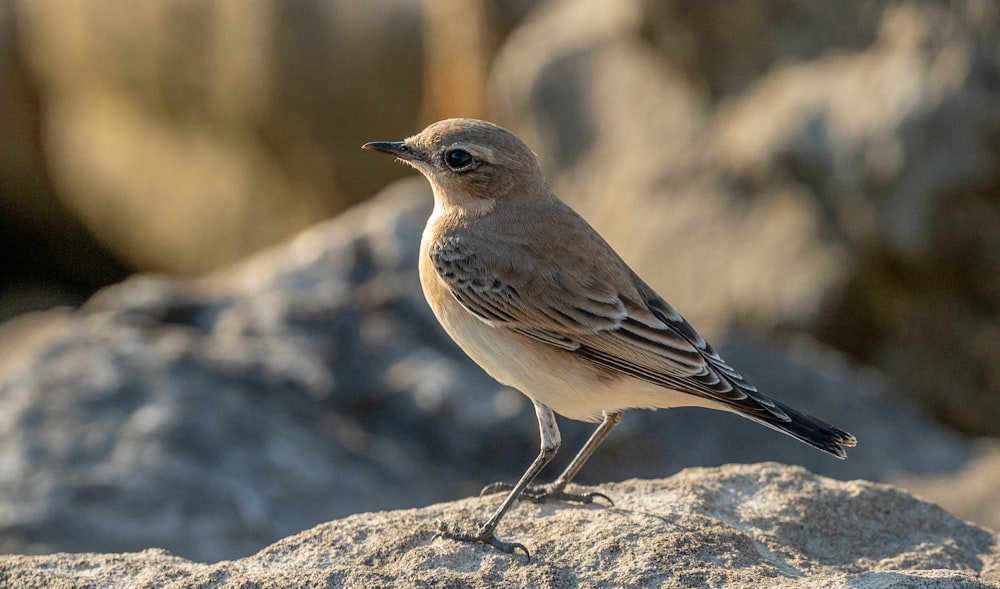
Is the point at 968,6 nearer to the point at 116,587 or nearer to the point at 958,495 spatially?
the point at 958,495

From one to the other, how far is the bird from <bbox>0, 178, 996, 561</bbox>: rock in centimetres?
211

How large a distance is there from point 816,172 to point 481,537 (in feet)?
22.5

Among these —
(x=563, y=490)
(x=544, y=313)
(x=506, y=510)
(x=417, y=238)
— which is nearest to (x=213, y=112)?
(x=417, y=238)

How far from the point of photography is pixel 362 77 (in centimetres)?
1605

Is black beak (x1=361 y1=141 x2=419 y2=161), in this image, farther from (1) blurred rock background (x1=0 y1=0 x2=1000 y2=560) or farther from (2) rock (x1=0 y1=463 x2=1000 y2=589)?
(1) blurred rock background (x1=0 y1=0 x2=1000 y2=560)

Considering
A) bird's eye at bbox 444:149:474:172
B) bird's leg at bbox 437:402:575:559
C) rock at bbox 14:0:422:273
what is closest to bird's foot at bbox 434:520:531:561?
bird's leg at bbox 437:402:575:559

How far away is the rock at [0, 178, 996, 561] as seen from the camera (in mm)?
7621

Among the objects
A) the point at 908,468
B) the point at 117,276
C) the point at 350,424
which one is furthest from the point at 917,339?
the point at 117,276

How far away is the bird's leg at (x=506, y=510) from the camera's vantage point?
18.2 ft

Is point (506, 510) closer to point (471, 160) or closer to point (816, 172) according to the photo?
point (471, 160)

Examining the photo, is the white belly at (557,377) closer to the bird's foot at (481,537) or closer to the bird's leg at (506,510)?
the bird's leg at (506,510)

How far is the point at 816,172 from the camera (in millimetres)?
11297

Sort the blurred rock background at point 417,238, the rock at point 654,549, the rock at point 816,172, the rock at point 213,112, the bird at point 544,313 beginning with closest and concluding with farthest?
1. the rock at point 654,549
2. the bird at point 544,313
3. the blurred rock background at point 417,238
4. the rock at point 816,172
5. the rock at point 213,112

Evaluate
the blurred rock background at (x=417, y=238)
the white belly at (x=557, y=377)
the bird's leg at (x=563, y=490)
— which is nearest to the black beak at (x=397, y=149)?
the white belly at (x=557, y=377)
